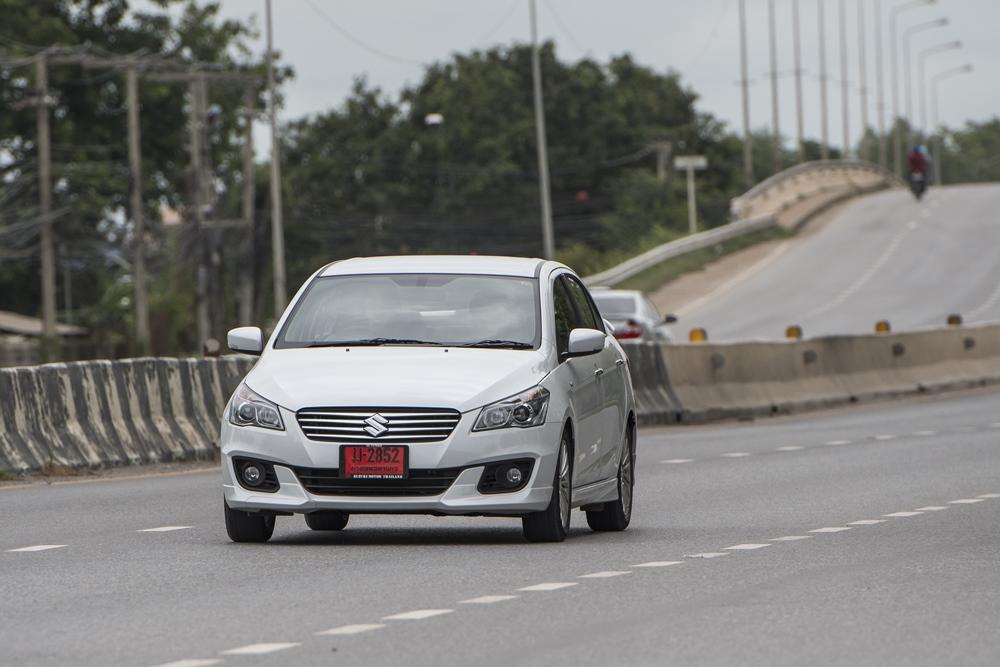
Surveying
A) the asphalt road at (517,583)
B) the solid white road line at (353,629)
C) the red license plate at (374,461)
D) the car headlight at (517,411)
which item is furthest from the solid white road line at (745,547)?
the solid white road line at (353,629)

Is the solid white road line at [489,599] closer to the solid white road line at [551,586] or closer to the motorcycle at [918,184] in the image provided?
the solid white road line at [551,586]

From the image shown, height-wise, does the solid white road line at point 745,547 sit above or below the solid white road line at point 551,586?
below

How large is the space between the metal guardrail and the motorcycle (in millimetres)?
8822

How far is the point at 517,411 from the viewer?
1168 centimetres

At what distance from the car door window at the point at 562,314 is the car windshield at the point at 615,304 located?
70.0 feet

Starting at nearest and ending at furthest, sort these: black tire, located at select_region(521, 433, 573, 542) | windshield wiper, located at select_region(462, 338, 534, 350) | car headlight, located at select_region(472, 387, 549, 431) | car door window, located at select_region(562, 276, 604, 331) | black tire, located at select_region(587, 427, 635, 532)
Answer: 1. car headlight, located at select_region(472, 387, 549, 431)
2. black tire, located at select_region(521, 433, 573, 542)
3. windshield wiper, located at select_region(462, 338, 534, 350)
4. black tire, located at select_region(587, 427, 635, 532)
5. car door window, located at select_region(562, 276, 604, 331)

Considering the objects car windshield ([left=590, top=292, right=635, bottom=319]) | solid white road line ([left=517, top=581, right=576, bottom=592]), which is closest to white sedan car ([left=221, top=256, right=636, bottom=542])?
solid white road line ([left=517, top=581, right=576, bottom=592])

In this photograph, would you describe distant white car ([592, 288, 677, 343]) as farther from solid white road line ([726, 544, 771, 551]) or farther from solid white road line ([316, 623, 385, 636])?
solid white road line ([316, 623, 385, 636])

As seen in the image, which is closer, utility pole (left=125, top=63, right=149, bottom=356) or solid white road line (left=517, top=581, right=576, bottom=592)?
solid white road line (left=517, top=581, right=576, bottom=592)

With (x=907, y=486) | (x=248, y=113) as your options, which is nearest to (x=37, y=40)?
(x=248, y=113)

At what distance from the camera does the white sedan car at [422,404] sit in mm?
11477

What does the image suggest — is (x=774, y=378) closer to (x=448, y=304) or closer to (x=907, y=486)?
(x=907, y=486)

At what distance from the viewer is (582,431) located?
12438 millimetres

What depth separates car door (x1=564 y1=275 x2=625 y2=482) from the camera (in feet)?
42.2
